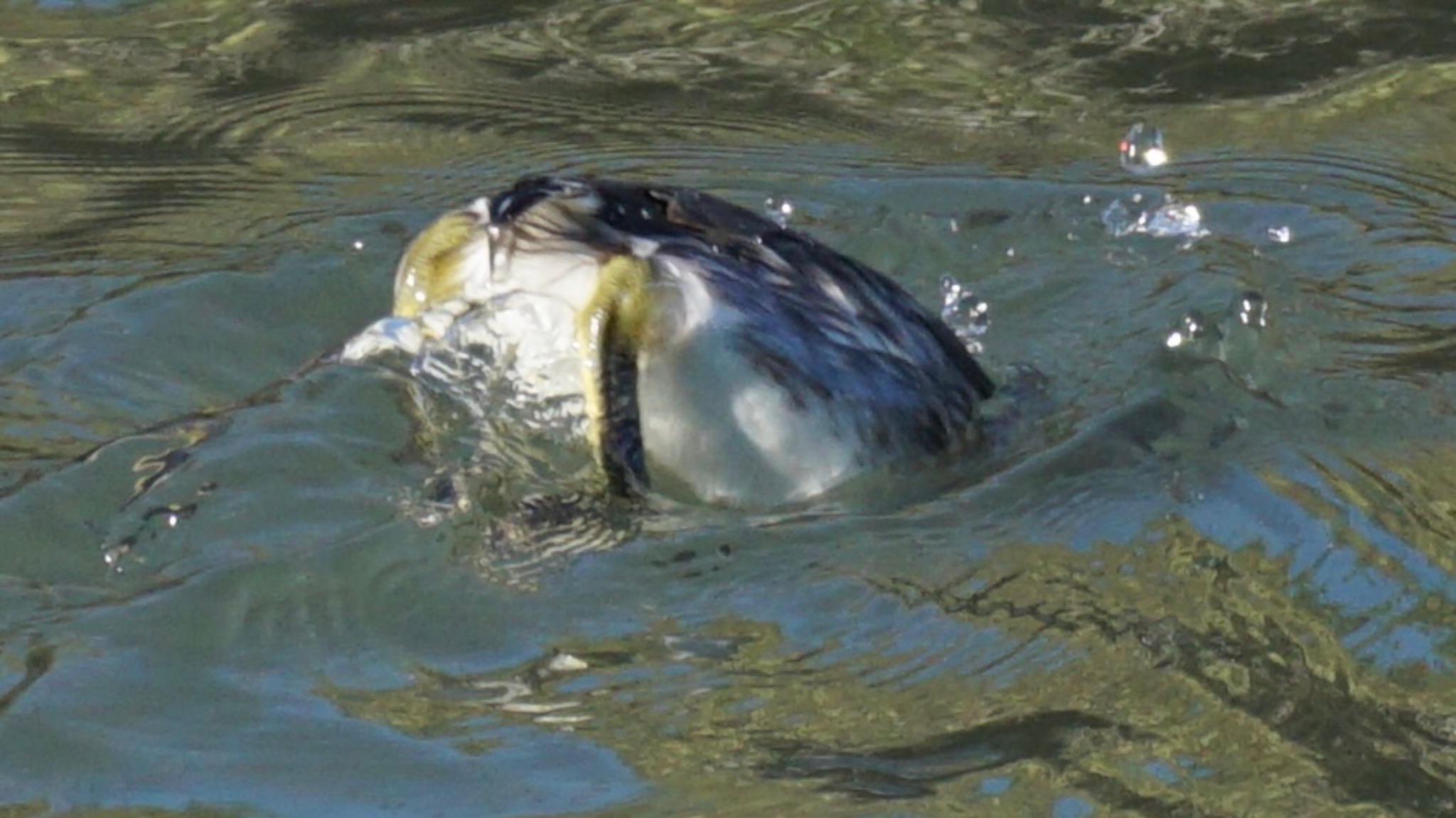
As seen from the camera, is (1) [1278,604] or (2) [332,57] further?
(2) [332,57]

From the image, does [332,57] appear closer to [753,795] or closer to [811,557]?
[811,557]

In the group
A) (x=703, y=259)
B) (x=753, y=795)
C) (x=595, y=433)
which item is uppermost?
(x=703, y=259)

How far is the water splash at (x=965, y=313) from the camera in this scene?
523 cm

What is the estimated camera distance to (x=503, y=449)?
4.29 m

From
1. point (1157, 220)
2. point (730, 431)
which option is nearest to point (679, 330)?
point (730, 431)

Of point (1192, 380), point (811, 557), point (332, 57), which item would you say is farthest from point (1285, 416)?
point (332, 57)

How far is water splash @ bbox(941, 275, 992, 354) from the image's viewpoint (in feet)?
Result: 17.1

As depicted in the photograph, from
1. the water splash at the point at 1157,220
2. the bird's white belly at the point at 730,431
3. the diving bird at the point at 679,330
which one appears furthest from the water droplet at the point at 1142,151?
the bird's white belly at the point at 730,431

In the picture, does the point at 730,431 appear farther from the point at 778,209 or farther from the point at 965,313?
the point at 778,209

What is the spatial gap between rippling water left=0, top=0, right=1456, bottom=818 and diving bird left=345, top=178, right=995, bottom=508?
0.13 meters

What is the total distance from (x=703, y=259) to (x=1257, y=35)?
3.30m

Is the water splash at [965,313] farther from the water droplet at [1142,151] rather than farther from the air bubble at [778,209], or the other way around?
the water droplet at [1142,151]

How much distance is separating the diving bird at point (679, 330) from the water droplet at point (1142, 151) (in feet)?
6.70

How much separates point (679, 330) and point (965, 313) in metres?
1.57
